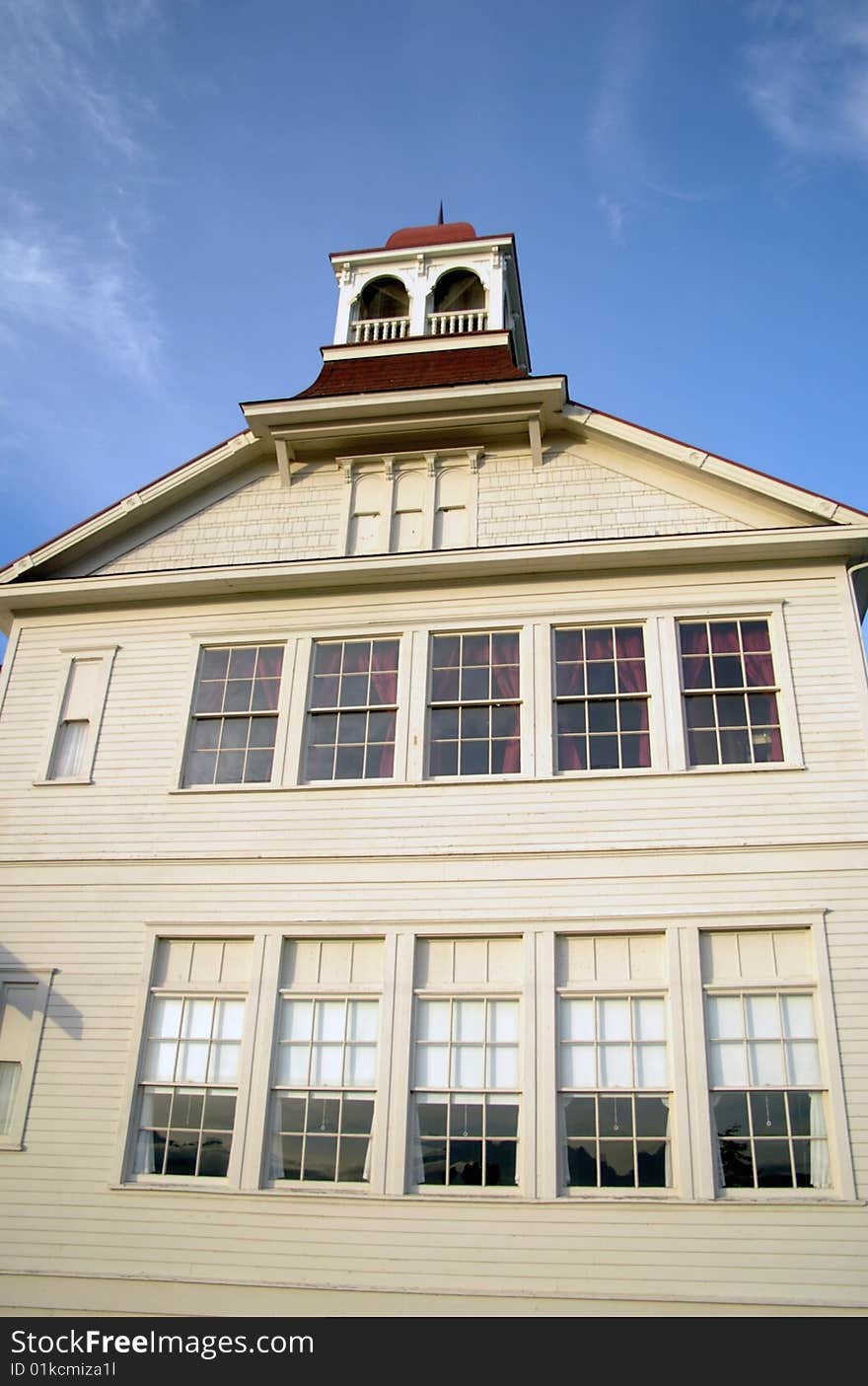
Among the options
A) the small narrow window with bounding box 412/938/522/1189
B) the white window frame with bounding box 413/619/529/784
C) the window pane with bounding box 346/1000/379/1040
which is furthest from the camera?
the white window frame with bounding box 413/619/529/784

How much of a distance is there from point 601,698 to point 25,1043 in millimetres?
7566

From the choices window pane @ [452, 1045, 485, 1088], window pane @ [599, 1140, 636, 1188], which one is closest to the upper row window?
window pane @ [452, 1045, 485, 1088]

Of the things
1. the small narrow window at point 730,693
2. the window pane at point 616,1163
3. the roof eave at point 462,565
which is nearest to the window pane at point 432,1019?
the window pane at point 616,1163

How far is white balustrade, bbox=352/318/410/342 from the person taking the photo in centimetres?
1764

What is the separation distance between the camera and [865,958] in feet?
36.6

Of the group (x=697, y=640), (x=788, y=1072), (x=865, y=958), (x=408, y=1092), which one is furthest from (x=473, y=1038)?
(x=697, y=640)

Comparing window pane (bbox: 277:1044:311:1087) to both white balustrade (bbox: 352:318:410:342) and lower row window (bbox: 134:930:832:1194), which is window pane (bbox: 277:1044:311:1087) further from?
white balustrade (bbox: 352:318:410:342)

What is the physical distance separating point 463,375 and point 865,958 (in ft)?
30.8

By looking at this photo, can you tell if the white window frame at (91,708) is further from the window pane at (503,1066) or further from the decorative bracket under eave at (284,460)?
the window pane at (503,1066)

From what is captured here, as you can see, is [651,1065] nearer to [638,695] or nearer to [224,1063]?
[638,695]

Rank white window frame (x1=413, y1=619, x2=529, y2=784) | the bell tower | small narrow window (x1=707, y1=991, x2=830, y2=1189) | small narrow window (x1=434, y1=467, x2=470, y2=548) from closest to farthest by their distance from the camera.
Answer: small narrow window (x1=707, y1=991, x2=830, y2=1189) < white window frame (x1=413, y1=619, x2=529, y2=784) < small narrow window (x1=434, y1=467, x2=470, y2=548) < the bell tower

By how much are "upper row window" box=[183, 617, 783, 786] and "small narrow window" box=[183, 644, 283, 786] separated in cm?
1

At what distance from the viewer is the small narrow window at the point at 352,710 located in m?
13.3

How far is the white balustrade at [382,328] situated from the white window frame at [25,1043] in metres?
10.6
